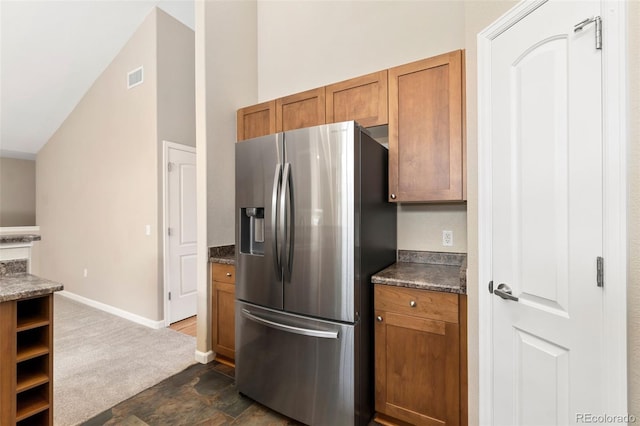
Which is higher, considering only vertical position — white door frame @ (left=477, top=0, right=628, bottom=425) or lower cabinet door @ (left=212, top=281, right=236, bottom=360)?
white door frame @ (left=477, top=0, right=628, bottom=425)

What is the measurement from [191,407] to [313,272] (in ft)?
4.24

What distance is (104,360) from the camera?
2584 millimetres

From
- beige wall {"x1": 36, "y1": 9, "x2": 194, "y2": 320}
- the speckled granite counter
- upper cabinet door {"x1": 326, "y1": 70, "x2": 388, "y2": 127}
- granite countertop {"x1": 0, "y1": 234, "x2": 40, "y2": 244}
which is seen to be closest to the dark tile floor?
the speckled granite counter

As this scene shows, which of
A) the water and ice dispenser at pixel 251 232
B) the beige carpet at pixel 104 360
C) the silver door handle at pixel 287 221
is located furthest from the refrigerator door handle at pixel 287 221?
the beige carpet at pixel 104 360

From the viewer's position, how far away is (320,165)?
1.69m

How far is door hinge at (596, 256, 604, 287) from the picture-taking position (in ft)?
3.22

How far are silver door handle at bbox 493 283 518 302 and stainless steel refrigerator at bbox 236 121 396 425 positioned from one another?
0.68 metres

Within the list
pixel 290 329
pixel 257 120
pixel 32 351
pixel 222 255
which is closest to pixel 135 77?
pixel 257 120

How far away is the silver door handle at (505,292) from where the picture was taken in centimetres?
131

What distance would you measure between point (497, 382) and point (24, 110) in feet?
21.2

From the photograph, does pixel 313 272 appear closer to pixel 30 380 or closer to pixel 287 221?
pixel 287 221

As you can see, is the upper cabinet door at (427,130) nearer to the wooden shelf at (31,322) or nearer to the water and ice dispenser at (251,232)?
the water and ice dispenser at (251,232)

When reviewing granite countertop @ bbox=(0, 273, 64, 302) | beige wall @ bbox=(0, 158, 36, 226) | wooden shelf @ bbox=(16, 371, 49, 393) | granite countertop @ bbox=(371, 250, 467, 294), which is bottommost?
wooden shelf @ bbox=(16, 371, 49, 393)

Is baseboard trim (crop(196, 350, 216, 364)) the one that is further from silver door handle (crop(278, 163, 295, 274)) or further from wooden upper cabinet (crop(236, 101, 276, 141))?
wooden upper cabinet (crop(236, 101, 276, 141))
